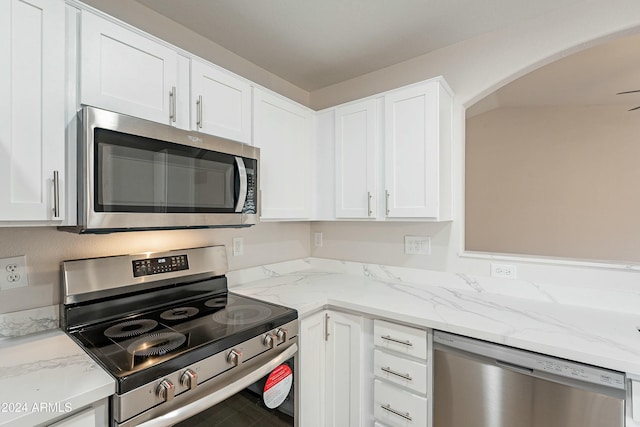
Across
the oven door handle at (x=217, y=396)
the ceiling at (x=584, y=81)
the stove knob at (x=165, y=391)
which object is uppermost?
the ceiling at (x=584, y=81)

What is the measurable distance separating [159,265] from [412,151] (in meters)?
1.51

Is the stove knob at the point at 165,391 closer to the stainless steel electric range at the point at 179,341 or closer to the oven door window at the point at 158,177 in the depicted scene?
the stainless steel electric range at the point at 179,341

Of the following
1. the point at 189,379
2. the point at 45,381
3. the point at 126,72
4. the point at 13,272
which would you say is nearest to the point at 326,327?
the point at 189,379

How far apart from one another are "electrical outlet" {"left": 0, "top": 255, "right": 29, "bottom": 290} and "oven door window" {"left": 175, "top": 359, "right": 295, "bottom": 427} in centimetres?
87

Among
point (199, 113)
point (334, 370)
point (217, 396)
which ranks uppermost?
point (199, 113)

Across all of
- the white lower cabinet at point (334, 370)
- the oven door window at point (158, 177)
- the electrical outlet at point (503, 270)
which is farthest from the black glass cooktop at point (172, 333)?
the electrical outlet at point (503, 270)

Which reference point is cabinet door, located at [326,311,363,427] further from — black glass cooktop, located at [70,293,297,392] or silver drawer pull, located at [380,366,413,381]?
black glass cooktop, located at [70,293,297,392]

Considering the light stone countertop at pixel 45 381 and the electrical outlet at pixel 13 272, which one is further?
the electrical outlet at pixel 13 272

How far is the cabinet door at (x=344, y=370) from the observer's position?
158cm

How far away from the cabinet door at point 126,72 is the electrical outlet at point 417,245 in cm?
161

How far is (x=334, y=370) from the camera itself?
1665 mm

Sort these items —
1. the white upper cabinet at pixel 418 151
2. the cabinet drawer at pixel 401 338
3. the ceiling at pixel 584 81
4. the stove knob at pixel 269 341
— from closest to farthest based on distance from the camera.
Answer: the stove knob at pixel 269 341
the cabinet drawer at pixel 401 338
the white upper cabinet at pixel 418 151
the ceiling at pixel 584 81

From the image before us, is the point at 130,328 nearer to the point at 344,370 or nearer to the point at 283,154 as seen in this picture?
the point at 344,370

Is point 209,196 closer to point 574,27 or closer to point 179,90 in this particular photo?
point 179,90
